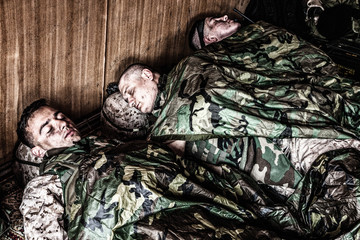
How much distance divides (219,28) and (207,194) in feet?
6.50

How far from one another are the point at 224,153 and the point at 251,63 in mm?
768

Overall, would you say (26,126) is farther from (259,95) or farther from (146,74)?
(259,95)

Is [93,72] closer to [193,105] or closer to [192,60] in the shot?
[192,60]

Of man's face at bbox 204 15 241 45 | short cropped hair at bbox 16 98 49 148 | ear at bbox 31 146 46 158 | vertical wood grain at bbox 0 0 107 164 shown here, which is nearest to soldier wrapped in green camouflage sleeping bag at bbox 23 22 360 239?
ear at bbox 31 146 46 158

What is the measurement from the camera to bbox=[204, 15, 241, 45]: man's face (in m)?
3.40

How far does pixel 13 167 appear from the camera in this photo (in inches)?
102

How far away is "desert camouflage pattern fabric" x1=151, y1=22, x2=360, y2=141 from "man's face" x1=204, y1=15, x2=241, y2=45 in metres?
0.67

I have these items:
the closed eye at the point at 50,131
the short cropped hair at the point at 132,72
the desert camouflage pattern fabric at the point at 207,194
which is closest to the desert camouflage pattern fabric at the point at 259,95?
the desert camouflage pattern fabric at the point at 207,194

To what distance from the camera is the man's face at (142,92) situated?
2.73m

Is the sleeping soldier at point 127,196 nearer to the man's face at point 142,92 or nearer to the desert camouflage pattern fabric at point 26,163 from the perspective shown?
the desert camouflage pattern fabric at point 26,163

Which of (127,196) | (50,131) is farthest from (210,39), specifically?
(127,196)

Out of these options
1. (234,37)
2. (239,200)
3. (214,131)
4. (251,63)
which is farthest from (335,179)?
(234,37)

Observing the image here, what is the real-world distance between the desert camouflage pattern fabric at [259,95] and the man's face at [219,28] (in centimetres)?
67

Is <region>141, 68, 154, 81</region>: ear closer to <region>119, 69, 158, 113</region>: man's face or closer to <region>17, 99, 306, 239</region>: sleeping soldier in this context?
<region>119, 69, 158, 113</region>: man's face
